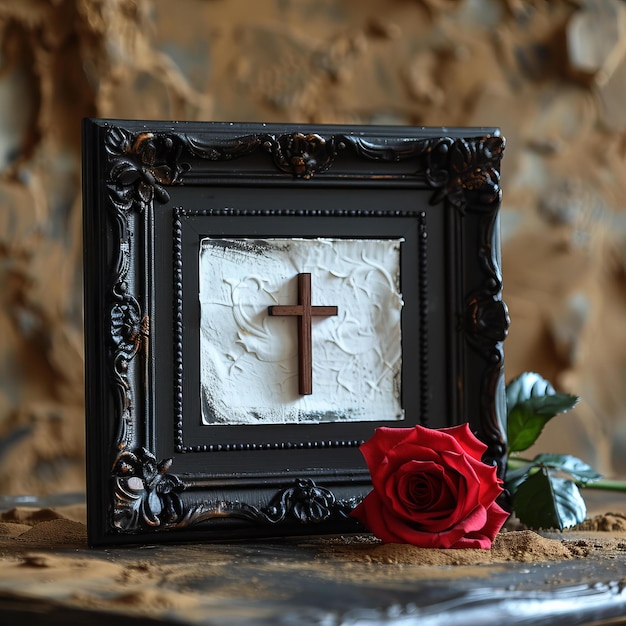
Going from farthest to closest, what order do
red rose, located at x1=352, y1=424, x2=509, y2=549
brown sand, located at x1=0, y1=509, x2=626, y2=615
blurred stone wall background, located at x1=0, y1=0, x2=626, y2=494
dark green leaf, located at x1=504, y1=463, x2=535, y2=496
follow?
blurred stone wall background, located at x1=0, y1=0, x2=626, y2=494
dark green leaf, located at x1=504, y1=463, x2=535, y2=496
red rose, located at x1=352, y1=424, x2=509, y2=549
brown sand, located at x1=0, y1=509, x2=626, y2=615

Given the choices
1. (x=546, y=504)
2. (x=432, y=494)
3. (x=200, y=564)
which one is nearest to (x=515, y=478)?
(x=546, y=504)

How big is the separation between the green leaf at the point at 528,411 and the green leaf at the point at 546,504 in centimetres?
7

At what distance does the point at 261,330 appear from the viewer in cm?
74

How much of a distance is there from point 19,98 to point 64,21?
13 cm

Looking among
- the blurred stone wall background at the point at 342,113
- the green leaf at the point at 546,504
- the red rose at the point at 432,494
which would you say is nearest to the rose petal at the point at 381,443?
the red rose at the point at 432,494

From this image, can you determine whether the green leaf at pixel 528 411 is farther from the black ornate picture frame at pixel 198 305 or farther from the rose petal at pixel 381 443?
the rose petal at pixel 381 443

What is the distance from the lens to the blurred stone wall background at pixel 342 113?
52.0 inches

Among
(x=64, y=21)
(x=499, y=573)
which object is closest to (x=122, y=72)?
(x=64, y=21)

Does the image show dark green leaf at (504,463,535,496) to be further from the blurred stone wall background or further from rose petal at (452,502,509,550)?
the blurred stone wall background

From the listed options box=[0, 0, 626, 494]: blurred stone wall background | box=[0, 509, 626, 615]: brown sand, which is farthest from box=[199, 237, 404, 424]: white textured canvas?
box=[0, 0, 626, 494]: blurred stone wall background

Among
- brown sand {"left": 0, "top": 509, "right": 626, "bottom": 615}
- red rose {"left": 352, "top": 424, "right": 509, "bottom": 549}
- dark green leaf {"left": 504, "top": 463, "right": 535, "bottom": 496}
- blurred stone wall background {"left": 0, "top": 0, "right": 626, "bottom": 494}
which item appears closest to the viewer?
brown sand {"left": 0, "top": 509, "right": 626, "bottom": 615}

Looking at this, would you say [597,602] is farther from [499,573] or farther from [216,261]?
[216,261]

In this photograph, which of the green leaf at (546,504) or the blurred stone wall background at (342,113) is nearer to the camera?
the green leaf at (546,504)

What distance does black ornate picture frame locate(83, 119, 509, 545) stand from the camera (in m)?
0.71
